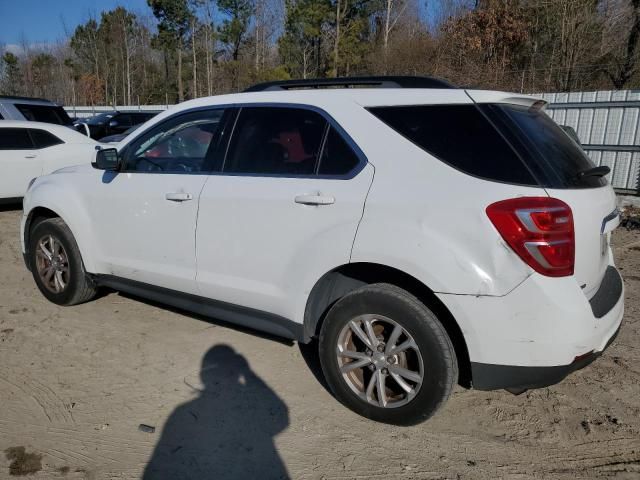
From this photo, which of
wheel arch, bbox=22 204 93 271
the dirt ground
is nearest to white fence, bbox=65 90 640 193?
the dirt ground

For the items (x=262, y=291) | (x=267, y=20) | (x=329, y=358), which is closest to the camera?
(x=329, y=358)

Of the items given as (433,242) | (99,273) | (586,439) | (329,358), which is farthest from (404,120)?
(99,273)

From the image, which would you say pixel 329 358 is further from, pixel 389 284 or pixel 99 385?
pixel 99 385

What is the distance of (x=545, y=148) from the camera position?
2.58 metres

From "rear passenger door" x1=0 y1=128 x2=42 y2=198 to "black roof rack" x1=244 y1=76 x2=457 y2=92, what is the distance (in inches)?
271

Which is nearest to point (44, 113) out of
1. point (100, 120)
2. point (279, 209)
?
point (100, 120)

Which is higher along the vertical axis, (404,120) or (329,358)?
(404,120)

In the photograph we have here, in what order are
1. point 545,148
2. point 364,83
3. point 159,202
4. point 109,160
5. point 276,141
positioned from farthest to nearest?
1. point 109,160
2. point 159,202
3. point 276,141
4. point 364,83
5. point 545,148

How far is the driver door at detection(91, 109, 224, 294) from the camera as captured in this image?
3.50 metres

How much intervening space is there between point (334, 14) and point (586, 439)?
36.0 m

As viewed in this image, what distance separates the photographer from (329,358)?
116 inches

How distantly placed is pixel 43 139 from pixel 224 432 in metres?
8.12

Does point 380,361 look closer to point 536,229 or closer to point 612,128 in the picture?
point 536,229

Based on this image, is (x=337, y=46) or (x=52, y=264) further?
(x=337, y=46)
